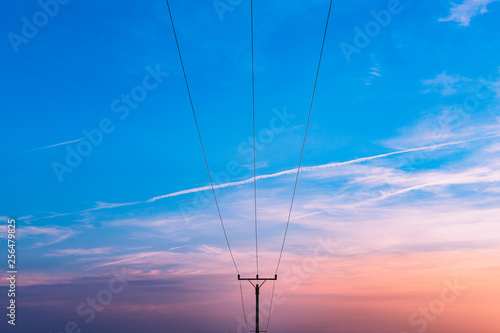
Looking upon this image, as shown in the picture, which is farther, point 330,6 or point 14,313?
point 14,313

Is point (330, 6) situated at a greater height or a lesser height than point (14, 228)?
greater

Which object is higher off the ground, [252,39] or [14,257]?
[252,39]

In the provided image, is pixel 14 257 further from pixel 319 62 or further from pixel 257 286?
pixel 257 286

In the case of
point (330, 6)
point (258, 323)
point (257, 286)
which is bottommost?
point (258, 323)

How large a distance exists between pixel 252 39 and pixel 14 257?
A: 18568 millimetres

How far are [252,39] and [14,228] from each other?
17.5 meters

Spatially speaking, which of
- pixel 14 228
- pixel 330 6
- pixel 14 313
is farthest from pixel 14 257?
pixel 330 6

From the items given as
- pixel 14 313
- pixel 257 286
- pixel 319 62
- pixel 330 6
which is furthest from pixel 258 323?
pixel 330 6

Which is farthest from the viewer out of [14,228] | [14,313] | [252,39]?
[14,313]

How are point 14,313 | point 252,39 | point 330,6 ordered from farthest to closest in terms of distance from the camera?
1. point 14,313
2. point 252,39
3. point 330,6

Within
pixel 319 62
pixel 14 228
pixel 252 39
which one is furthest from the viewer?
pixel 14 228

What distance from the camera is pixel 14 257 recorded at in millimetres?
28562

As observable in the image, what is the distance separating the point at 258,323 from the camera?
4469 centimetres

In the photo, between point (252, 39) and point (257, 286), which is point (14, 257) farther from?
point (257, 286)
